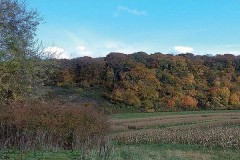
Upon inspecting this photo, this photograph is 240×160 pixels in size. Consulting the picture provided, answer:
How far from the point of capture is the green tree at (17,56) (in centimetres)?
2730

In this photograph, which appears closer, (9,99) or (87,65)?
(9,99)

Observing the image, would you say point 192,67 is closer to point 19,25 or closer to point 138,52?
point 138,52

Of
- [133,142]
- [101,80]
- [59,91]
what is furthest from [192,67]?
[133,142]

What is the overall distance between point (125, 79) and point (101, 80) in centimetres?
1108

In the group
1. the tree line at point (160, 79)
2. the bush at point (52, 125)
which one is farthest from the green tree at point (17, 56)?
the tree line at point (160, 79)

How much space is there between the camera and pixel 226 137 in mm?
31141

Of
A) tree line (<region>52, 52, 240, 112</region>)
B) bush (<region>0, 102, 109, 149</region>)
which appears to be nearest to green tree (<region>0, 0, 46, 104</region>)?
bush (<region>0, 102, 109, 149</region>)

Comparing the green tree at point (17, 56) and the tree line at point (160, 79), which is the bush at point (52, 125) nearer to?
the green tree at point (17, 56)

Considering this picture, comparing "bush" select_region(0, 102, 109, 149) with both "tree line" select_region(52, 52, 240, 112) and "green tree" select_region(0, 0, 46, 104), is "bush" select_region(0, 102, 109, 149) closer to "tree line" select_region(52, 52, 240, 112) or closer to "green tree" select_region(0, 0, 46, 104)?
"green tree" select_region(0, 0, 46, 104)

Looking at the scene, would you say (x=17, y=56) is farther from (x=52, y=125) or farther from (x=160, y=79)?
(x=160, y=79)

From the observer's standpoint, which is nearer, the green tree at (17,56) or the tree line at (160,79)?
the green tree at (17,56)

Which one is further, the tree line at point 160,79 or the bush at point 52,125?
the tree line at point 160,79

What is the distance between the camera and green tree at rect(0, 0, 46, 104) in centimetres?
2730

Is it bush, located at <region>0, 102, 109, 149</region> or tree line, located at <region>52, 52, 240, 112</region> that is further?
tree line, located at <region>52, 52, 240, 112</region>
